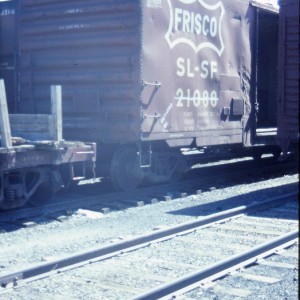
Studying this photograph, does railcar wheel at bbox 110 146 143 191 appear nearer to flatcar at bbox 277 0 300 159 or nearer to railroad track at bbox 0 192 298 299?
railroad track at bbox 0 192 298 299

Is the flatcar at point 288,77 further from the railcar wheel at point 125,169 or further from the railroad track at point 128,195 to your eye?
the railcar wheel at point 125,169

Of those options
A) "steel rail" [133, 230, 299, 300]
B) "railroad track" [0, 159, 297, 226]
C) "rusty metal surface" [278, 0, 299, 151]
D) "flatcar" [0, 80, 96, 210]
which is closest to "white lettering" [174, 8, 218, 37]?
"rusty metal surface" [278, 0, 299, 151]

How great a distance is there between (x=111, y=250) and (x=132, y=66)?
4009 mm

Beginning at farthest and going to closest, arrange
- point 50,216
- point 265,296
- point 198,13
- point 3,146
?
point 198,13, point 50,216, point 3,146, point 265,296

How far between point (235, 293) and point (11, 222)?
3812 millimetres

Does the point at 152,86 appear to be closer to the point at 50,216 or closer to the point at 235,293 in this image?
the point at 50,216

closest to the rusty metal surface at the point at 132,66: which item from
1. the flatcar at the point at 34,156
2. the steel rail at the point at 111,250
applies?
the flatcar at the point at 34,156

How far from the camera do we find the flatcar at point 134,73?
30.8 ft

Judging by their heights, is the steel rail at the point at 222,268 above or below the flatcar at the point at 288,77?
below

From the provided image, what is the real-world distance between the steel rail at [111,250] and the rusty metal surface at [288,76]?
2468 millimetres

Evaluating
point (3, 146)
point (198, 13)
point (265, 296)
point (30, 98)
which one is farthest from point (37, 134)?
point (265, 296)

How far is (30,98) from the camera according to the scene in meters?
10.6

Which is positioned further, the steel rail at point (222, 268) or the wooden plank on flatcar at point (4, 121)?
the wooden plank on flatcar at point (4, 121)

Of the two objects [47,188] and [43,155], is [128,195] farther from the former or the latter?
[43,155]
